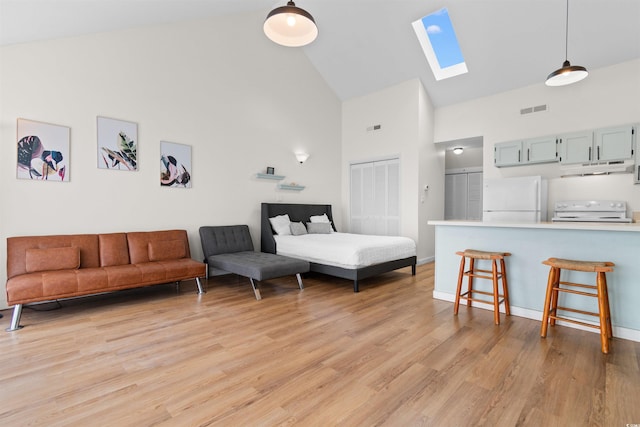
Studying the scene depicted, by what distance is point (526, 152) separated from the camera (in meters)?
5.25

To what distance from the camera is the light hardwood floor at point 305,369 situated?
1658 mm

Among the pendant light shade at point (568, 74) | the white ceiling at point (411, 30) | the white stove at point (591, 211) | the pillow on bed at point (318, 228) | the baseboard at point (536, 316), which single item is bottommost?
the baseboard at point (536, 316)

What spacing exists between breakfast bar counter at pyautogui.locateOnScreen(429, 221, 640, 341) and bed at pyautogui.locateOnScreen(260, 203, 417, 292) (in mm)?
867

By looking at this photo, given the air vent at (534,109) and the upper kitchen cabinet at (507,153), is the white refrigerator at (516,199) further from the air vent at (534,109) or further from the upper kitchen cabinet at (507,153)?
the air vent at (534,109)

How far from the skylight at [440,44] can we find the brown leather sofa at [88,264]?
519cm

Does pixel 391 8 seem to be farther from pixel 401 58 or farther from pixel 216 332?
pixel 216 332

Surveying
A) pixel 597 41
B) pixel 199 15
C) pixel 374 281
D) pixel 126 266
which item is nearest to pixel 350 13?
pixel 199 15

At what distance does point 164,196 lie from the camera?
448 cm

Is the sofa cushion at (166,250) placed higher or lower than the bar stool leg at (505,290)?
higher

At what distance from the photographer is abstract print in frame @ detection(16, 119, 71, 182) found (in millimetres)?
3383

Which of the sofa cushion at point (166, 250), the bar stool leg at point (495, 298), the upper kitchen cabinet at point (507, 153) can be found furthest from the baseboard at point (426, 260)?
the sofa cushion at point (166, 250)

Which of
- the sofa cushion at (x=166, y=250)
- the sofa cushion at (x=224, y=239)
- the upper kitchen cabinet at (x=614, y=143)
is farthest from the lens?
the sofa cushion at (x=224, y=239)

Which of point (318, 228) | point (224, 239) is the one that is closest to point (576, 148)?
point (318, 228)

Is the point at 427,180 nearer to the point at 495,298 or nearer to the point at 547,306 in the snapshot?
the point at 495,298
